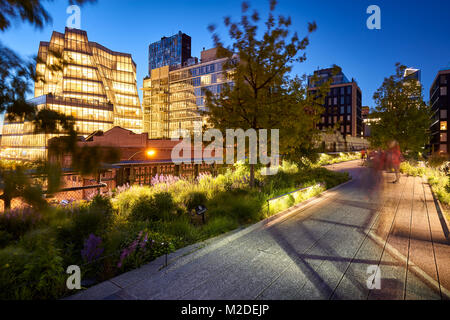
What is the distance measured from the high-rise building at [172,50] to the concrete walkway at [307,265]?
130 meters

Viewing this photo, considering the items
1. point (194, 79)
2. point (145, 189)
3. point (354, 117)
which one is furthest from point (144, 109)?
point (145, 189)

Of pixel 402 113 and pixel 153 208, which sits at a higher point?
pixel 402 113

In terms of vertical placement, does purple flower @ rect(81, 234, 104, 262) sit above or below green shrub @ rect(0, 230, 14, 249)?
below

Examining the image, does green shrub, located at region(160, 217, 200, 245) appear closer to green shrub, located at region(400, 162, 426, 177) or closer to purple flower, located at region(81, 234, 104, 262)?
purple flower, located at region(81, 234, 104, 262)

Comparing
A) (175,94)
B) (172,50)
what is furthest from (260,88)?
(172,50)

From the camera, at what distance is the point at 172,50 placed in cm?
13212

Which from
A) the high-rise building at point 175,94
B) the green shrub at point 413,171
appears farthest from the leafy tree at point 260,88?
the high-rise building at point 175,94

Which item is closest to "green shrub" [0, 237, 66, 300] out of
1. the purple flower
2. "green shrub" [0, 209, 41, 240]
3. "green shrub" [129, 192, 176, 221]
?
the purple flower

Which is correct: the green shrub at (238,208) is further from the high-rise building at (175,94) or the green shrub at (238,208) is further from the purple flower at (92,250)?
the high-rise building at (175,94)

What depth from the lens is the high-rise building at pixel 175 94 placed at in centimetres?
7619

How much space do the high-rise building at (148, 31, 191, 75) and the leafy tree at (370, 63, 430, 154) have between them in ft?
389

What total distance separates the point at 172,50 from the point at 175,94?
213ft

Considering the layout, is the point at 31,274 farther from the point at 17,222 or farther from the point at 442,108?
the point at 442,108

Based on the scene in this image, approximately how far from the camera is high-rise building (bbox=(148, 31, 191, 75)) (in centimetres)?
12794
